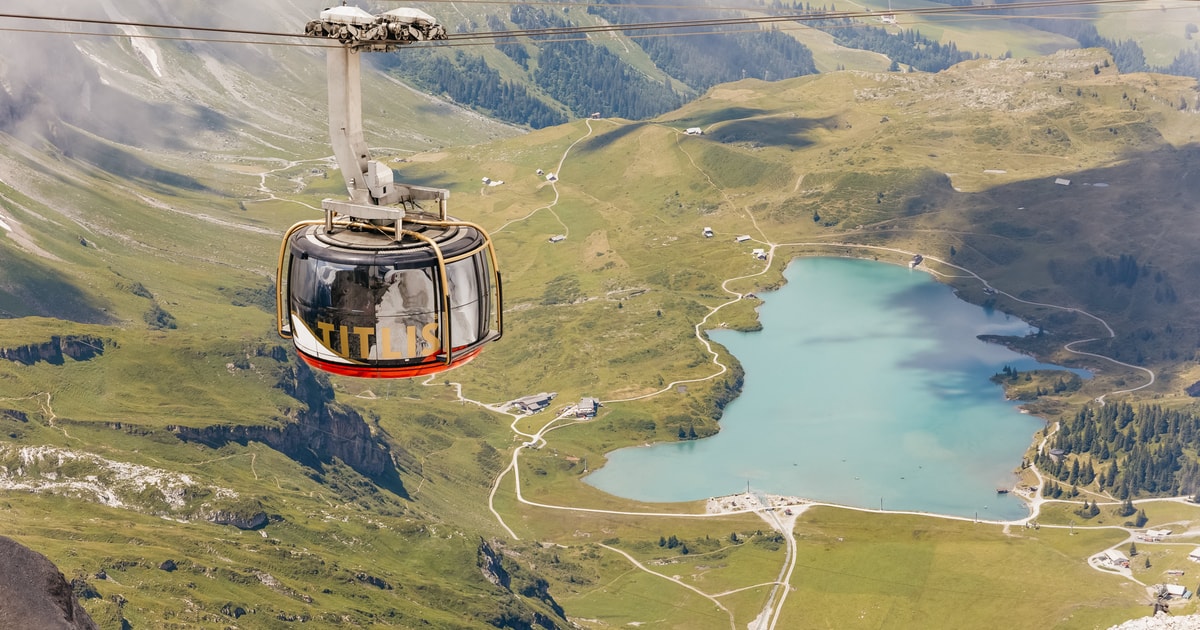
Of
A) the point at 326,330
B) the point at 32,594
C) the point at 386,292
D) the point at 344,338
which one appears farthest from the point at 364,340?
the point at 32,594

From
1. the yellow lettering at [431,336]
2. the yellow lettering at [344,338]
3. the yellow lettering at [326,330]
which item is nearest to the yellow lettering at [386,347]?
the yellow lettering at [431,336]

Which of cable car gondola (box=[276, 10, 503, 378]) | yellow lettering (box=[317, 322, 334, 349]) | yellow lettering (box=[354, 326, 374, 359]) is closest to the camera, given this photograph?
cable car gondola (box=[276, 10, 503, 378])

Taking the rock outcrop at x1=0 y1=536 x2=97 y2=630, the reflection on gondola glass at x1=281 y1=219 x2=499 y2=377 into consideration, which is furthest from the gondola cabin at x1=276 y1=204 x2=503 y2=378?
the rock outcrop at x1=0 y1=536 x2=97 y2=630

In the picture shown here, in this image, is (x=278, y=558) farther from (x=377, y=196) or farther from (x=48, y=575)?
(x=377, y=196)

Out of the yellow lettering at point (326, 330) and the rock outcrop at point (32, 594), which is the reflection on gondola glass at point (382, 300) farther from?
the rock outcrop at point (32, 594)

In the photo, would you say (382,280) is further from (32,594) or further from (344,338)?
(32,594)

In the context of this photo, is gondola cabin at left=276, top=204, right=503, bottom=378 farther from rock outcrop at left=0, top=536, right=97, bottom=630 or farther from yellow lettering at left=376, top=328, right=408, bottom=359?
rock outcrop at left=0, top=536, right=97, bottom=630
